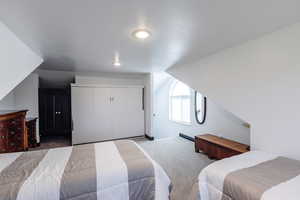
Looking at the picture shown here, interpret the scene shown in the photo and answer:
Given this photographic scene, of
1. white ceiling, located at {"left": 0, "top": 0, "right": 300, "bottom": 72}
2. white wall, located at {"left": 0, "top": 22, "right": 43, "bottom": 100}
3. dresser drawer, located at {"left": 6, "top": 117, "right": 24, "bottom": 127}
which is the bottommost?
dresser drawer, located at {"left": 6, "top": 117, "right": 24, "bottom": 127}

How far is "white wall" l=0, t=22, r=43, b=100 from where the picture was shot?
1625 millimetres

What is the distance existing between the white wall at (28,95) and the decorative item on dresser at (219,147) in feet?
14.1

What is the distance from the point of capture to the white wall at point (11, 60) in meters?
1.62

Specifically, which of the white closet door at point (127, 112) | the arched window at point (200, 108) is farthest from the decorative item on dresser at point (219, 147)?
the white closet door at point (127, 112)

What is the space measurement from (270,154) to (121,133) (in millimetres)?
3602

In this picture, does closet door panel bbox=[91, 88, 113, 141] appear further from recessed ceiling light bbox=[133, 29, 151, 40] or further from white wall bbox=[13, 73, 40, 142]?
recessed ceiling light bbox=[133, 29, 151, 40]

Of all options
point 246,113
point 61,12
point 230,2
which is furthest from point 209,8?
point 246,113

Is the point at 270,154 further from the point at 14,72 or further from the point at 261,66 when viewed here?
the point at 14,72

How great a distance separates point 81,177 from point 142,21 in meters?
1.59

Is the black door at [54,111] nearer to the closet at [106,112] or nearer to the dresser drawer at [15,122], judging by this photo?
the closet at [106,112]

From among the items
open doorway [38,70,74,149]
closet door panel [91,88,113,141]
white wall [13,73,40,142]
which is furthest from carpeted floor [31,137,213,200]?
white wall [13,73,40,142]

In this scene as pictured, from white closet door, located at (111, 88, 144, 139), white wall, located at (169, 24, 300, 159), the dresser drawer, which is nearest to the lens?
white wall, located at (169, 24, 300, 159)

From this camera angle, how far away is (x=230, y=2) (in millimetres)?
1151

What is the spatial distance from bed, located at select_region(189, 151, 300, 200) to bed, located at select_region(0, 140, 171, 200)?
0.45 meters
